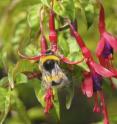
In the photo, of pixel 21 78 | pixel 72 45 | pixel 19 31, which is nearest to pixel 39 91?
pixel 21 78

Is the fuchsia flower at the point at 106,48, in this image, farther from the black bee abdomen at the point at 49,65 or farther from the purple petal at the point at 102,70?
the black bee abdomen at the point at 49,65

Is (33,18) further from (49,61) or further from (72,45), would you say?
(49,61)

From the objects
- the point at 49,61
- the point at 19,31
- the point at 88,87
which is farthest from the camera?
the point at 19,31

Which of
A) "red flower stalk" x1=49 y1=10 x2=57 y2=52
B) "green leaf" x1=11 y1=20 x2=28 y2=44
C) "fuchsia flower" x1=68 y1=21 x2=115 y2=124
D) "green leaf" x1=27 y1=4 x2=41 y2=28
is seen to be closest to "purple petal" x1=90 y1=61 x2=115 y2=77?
"fuchsia flower" x1=68 y1=21 x2=115 y2=124

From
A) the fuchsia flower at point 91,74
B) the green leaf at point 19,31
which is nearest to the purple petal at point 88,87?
the fuchsia flower at point 91,74

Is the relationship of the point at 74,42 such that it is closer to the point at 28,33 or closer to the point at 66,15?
the point at 66,15

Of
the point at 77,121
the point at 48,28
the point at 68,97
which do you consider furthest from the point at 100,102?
the point at 77,121

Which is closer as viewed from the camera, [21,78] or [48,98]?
[48,98]
